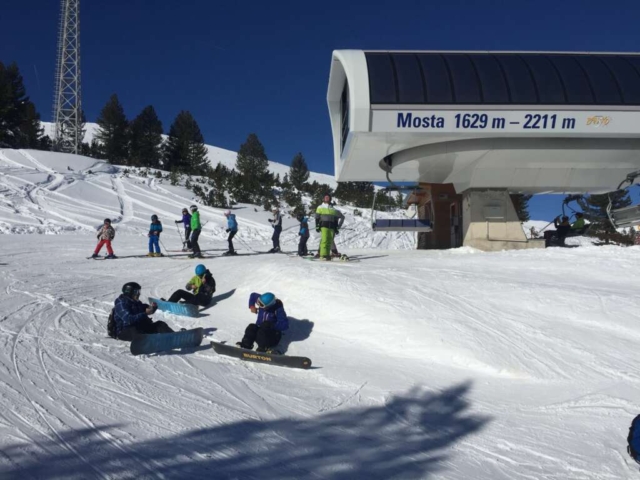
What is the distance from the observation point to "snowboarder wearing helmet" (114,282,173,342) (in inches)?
255

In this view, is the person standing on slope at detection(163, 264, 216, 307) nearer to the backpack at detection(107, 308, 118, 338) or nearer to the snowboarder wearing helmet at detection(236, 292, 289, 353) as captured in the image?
the backpack at detection(107, 308, 118, 338)

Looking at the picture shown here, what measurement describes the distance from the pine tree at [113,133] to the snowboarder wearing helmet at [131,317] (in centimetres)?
4760

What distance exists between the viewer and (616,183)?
15.6 meters

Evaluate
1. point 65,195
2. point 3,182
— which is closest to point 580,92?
point 65,195

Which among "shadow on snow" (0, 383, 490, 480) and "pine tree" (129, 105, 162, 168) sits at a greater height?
"pine tree" (129, 105, 162, 168)

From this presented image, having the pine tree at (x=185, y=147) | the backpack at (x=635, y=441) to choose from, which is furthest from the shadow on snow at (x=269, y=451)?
the pine tree at (x=185, y=147)

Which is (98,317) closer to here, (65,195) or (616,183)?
(616,183)

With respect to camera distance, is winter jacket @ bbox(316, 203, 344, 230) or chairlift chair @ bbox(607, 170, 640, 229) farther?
chairlift chair @ bbox(607, 170, 640, 229)

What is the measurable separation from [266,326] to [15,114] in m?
47.9

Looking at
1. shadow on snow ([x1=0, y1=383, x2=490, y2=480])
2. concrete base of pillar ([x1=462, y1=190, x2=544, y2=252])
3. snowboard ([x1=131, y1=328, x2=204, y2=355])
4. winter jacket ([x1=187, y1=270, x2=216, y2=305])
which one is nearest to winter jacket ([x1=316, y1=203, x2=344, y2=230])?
winter jacket ([x1=187, y1=270, x2=216, y2=305])

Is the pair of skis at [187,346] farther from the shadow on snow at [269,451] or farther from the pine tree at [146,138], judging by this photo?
the pine tree at [146,138]

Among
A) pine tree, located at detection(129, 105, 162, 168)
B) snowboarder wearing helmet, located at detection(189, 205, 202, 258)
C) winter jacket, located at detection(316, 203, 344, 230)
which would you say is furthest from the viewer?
pine tree, located at detection(129, 105, 162, 168)

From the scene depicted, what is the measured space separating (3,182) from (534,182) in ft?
89.5

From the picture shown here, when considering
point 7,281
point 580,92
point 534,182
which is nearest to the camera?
point 7,281
